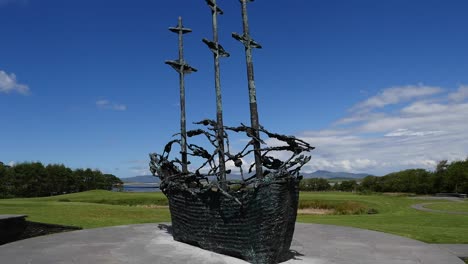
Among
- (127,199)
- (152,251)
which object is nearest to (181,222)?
(152,251)

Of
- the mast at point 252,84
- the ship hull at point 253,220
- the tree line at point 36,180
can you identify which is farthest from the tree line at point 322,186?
the mast at point 252,84

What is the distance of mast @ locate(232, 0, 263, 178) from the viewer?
31.1 ft

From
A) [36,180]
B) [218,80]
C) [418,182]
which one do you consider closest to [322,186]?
[418,182]

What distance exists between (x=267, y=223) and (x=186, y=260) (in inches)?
89.7

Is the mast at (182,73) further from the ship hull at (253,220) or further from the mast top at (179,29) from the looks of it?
the ship hull at (253,220)

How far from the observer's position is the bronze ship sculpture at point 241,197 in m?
9.20

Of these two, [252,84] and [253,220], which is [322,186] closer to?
[253,220]

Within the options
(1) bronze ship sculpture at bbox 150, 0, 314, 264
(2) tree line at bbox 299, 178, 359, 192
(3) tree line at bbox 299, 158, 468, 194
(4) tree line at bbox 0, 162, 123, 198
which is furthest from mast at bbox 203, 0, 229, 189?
(2) tree line at bbox 299, 178, 359, 192

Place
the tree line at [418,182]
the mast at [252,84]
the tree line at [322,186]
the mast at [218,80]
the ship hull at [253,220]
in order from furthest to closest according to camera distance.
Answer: the tree line at [322,186] < the tree line at [418,182] < the mast at [218,80] < the mast at [252,84] < the ship hull at [253,220]

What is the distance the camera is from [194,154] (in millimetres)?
12828

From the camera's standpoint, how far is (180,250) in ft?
36.3

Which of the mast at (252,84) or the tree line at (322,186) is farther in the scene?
the tree line at (322,186)

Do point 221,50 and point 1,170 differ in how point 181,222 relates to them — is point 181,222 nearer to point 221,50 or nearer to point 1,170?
point 221,50

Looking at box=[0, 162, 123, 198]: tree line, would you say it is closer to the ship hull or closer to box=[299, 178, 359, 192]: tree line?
box=[299, 178, 359, 192]: tree line
